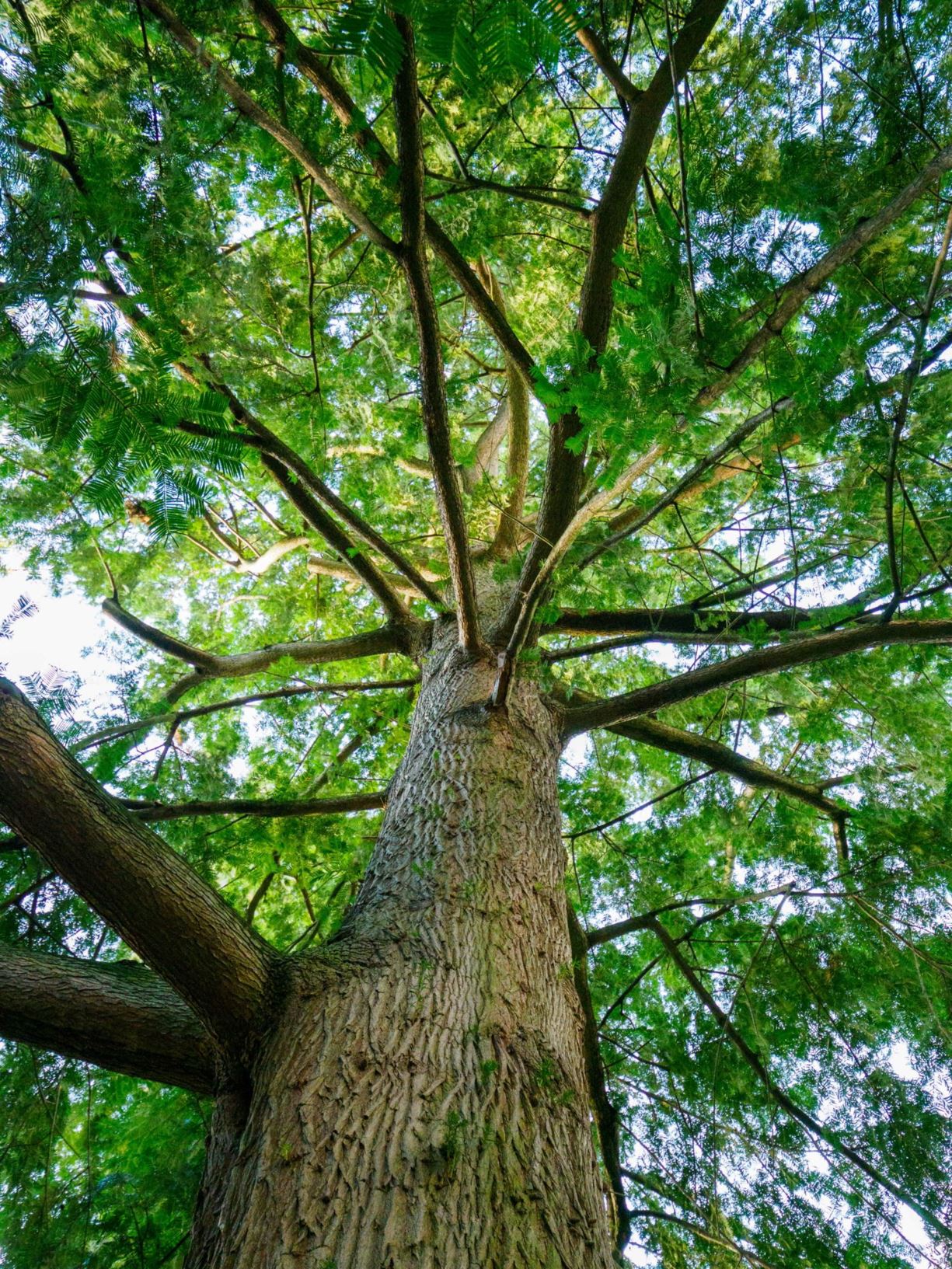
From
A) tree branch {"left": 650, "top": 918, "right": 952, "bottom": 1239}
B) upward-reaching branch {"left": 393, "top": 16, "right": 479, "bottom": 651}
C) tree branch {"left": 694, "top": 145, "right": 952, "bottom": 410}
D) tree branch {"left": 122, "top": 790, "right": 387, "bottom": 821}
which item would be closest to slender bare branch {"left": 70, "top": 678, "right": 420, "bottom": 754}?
tree branch {"left": 122, "top": 790, "right": 387, "bottom": 821}

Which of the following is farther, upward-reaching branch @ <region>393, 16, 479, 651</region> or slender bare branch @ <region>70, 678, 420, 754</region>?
slender bare branch @ <region>70, 678, 420, 754</region>

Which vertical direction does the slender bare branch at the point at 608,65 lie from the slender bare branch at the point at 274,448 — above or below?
above

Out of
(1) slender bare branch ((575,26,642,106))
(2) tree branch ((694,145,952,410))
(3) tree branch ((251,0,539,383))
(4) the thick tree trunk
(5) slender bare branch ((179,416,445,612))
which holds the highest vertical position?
(1) slender bare branch ((575,26,642,106))

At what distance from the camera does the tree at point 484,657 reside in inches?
60.4

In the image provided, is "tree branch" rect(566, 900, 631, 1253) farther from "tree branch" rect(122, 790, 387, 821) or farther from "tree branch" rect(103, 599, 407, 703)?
"tree branch" rect(103, 599, 407, 703)

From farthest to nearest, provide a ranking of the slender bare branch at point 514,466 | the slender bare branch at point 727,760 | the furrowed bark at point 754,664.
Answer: the slender bare branch at point 514,466, the slender bare branch at point 727,760, the furrowed bark at point 754,664

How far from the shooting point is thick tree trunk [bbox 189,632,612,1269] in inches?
47.3

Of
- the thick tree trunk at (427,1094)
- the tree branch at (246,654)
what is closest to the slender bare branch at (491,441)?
the tree branch at (246,654)

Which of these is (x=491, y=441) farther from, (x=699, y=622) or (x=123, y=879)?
(x=123, y=879)

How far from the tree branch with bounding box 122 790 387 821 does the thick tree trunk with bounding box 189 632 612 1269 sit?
90 centimetres

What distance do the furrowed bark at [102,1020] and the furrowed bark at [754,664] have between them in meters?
2.18

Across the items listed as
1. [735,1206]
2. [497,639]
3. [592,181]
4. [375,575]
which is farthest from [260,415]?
[735,1206]

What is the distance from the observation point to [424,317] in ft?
6.64

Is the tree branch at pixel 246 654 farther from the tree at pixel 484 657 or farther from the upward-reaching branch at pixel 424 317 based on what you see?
the upward-reaching branch at pixel 424 317
